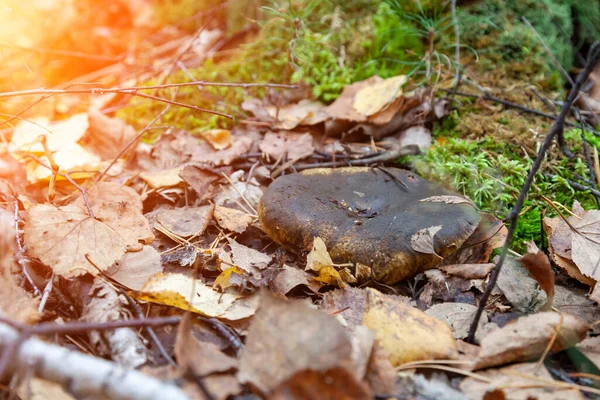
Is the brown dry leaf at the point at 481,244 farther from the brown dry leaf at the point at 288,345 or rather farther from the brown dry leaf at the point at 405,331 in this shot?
the brown dry leaf at the point at 288,345

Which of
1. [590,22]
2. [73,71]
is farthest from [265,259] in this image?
[590,22]

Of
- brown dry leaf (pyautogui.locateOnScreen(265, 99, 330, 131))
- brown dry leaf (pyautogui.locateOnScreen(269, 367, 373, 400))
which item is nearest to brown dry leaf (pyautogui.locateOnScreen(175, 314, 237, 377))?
brown dry leaf (pyautogui.locateOnScreen(269, 367, 373, 400))

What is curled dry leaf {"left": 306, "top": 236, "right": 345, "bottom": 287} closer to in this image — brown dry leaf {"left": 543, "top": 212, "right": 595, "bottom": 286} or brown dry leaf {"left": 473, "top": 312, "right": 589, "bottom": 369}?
brown dry leaf {"left": 473, "top": 312, "right": 589, "bottom": 369}

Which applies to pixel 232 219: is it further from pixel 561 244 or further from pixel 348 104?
pixel 561 244

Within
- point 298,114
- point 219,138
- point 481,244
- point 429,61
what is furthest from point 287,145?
point 481,244

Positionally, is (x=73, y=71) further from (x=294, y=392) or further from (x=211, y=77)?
(x=294, y=392)

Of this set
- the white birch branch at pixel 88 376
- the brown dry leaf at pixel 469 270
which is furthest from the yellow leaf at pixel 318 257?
the white birch branch at pixel 88 376
